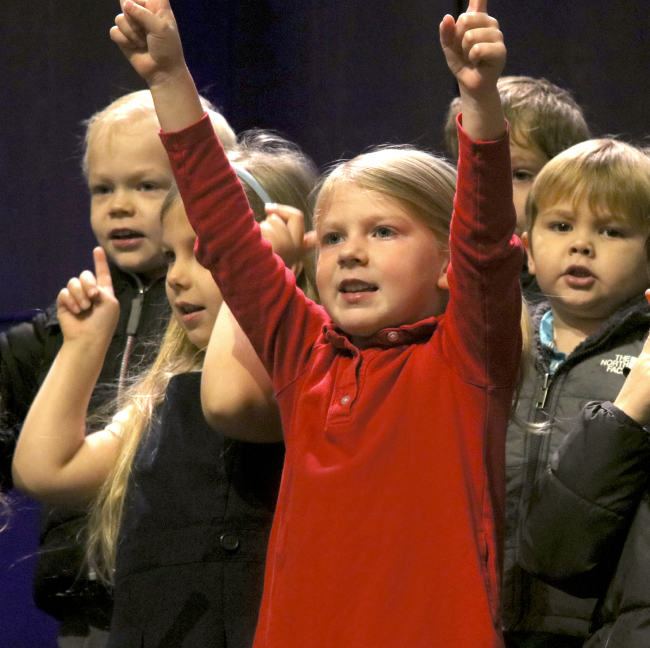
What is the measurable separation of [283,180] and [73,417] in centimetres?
51

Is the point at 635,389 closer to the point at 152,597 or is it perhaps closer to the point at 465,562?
the point at 465,562

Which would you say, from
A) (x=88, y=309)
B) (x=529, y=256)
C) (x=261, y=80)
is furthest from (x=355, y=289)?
(x=261, y=80)

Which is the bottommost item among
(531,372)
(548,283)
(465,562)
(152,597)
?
(152,597)

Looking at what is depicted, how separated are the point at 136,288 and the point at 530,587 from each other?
3.21 feet

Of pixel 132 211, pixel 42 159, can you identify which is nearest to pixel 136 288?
pixel 132 211

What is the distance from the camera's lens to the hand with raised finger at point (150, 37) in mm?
1164

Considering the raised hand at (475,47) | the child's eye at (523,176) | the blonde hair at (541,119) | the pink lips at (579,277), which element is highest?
the raised hand at (475,47)

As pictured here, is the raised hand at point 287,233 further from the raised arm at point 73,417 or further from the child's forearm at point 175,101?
the raised arm at point 73,417

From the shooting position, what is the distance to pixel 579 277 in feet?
4.89

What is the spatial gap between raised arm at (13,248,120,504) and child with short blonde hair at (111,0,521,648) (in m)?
0.44

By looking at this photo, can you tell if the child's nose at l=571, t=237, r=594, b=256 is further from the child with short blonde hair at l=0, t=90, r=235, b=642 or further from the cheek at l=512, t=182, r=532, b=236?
the child with short blonde hair at l=0, t=90, r=235, b=642

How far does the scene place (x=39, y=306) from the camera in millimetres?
2709

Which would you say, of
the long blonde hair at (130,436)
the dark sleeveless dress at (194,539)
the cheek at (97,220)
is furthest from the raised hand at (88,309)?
the cheek at (97,220)

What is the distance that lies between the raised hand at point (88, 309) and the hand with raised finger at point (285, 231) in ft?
1.12
